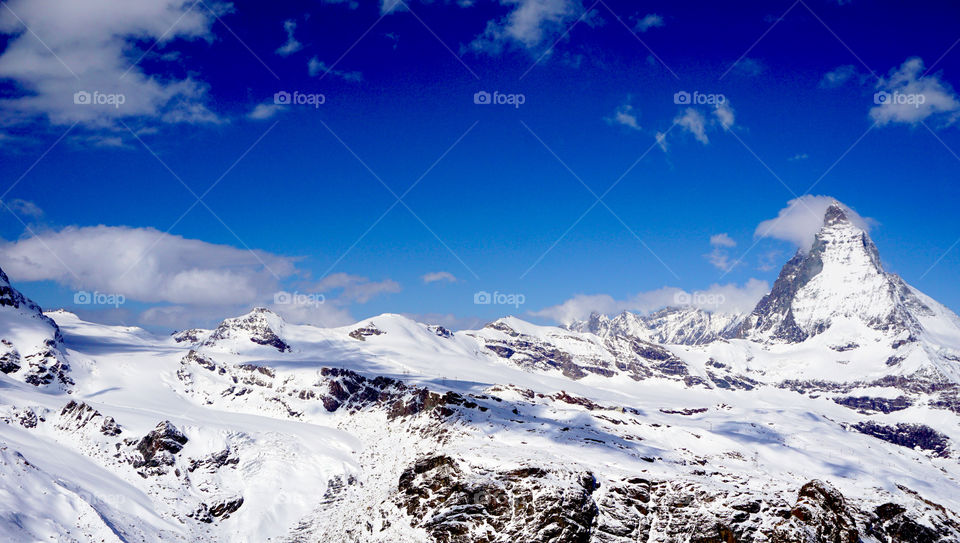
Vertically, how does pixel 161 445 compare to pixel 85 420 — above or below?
below

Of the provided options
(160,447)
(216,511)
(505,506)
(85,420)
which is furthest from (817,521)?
(85,420)

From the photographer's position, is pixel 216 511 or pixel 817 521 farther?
pixel 216 511

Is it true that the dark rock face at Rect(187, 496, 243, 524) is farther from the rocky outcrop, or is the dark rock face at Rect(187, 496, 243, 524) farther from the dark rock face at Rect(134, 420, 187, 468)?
the dark rock face at Rect(134, 420, 187, 468)

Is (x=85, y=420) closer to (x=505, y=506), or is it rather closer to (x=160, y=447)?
(x=160, y=447)

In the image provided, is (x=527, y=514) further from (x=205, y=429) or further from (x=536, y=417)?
(x=205, y=429)

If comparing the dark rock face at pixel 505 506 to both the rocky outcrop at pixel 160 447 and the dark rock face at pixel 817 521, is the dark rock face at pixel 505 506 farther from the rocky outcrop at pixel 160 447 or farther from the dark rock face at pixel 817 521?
the rocky outcrop at pixel 160 447

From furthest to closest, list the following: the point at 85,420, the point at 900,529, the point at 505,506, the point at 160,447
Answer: the point at 85,420 < the point at 160,447 < the point at 505,506 < the point at 900,529

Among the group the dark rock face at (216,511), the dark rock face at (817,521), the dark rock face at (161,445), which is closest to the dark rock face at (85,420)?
the dark rock face at (161,445)

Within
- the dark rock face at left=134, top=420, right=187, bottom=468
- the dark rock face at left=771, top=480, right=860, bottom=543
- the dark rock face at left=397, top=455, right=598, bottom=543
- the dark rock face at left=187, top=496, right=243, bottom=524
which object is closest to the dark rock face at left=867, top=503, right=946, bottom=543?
the dark rock face at left=771, top=480, right=860, bottom=543
